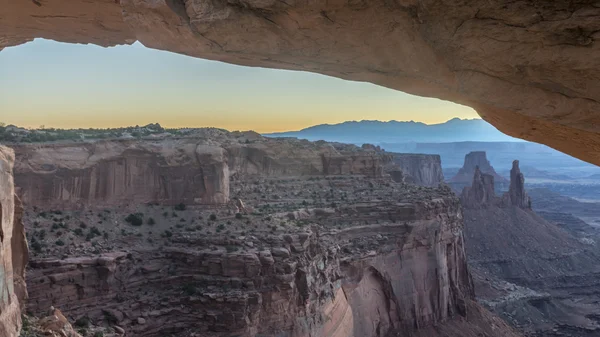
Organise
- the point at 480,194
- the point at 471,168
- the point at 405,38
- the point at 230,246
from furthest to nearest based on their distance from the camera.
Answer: the point at 471,168 → the point at 480,194 → the point at 230,246 → the point at 405,38

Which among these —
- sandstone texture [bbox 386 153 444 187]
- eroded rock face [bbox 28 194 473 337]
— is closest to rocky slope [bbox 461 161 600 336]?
sandstone texture [bbox 386 153 444 187]

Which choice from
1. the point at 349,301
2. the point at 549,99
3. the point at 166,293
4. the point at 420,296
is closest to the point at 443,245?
the point at 420,296

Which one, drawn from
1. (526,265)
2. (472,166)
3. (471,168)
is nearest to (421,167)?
(471,168)

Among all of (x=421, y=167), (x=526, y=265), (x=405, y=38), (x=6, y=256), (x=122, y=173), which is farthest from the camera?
(x=421, y=167)

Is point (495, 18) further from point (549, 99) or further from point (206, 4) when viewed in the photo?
point (206, 4)

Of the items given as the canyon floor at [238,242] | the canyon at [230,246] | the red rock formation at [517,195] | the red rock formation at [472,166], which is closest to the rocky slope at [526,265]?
the red rock formation at [517,195]

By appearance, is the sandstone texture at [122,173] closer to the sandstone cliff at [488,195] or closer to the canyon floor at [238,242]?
the canyon floor at [238,242]

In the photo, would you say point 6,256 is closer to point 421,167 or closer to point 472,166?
point 421,167
